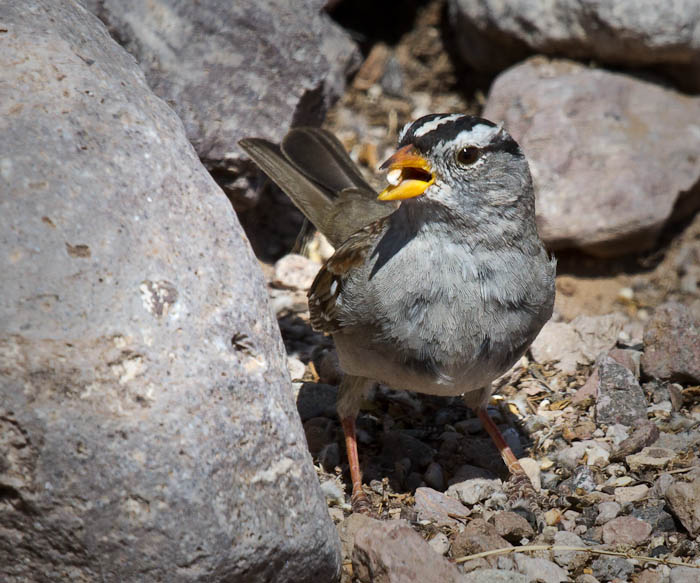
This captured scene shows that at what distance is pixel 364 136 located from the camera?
7574 millimetres

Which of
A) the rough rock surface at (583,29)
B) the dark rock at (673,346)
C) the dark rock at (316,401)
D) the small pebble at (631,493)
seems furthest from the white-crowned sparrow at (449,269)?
the rough rock surface at (583,29)

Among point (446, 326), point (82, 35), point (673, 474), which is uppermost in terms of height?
point (82, 35)

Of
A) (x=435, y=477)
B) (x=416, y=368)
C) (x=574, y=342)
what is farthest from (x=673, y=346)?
(x=416, y=368)

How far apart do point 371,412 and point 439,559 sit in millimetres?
1990

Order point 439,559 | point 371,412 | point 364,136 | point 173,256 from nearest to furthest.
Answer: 1. point 173,256
2. point 439,559
3. point 371,412
4. point 364,136

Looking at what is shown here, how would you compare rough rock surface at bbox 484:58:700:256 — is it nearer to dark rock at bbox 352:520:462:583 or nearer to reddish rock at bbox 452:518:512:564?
reddish rock at bbox 452:518:512:564

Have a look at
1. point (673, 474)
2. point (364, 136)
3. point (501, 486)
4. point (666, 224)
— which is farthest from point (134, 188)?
point (666, 224)

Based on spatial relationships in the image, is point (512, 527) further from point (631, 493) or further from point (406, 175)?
point (406, 175)

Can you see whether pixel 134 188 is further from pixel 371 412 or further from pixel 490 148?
pixel 371 412

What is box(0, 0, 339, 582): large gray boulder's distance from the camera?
2.84m

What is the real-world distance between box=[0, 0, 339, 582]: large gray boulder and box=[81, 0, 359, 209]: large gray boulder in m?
2.05

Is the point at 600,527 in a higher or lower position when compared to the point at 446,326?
lower

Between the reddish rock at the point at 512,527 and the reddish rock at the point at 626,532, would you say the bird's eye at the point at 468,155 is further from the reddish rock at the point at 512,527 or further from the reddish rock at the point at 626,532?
the reddish rock at the point at 626,532

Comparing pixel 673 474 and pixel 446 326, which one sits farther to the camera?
pixel 673 474
